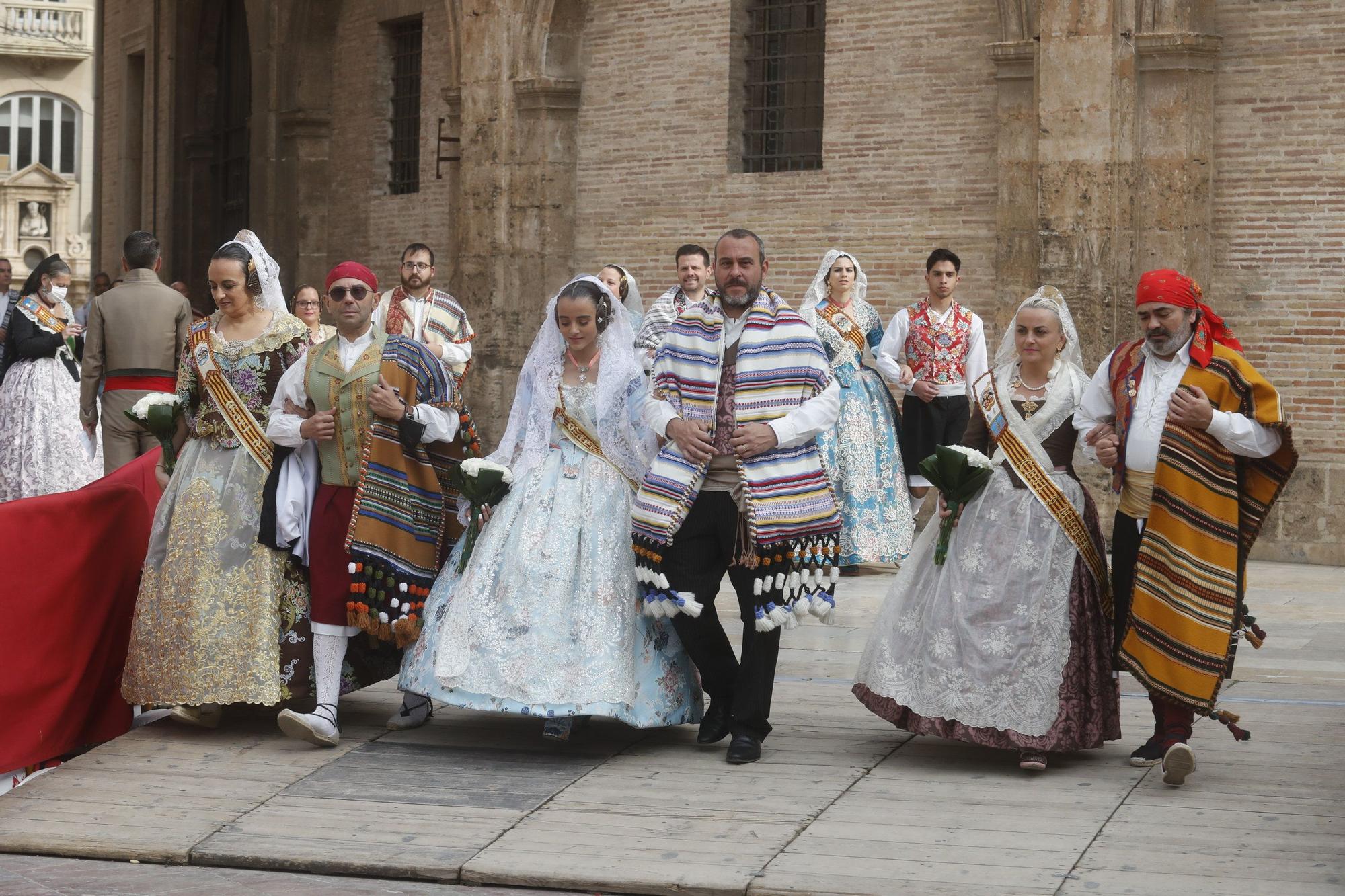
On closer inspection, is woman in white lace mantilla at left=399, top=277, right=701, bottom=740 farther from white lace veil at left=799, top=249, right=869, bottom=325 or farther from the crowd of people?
white lace veil at left=799, top=249, right=869, bottom=325

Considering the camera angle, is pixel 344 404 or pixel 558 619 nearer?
pixel 558 619

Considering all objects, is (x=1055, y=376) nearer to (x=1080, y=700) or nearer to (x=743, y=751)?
(x=1080, y=700)

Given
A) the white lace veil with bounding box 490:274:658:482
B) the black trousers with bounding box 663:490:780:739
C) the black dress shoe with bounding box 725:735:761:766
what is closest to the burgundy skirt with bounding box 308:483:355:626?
the white lace veil with bounding box 490:274:658:482

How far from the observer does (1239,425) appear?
231 inches

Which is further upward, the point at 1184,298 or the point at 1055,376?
the point at 1184,298

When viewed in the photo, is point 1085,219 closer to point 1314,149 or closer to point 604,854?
point 1314,149

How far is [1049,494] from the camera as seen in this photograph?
6223 mm

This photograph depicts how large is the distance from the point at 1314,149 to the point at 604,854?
8.43 meters

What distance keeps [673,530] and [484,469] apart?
0.73 metres

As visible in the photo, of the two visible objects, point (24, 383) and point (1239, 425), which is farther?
point (24, 383)

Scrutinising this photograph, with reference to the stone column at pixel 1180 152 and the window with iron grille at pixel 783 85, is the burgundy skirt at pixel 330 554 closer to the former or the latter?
the stone column at pixel 1180 152

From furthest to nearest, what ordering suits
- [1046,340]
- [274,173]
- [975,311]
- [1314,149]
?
[274,173], [975,311], [1314,149], [1046,340]

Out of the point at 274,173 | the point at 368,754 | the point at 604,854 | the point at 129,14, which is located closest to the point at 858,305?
the point at 368,754

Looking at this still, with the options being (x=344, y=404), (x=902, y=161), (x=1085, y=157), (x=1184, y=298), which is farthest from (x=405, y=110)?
(x=1184, y=298)
